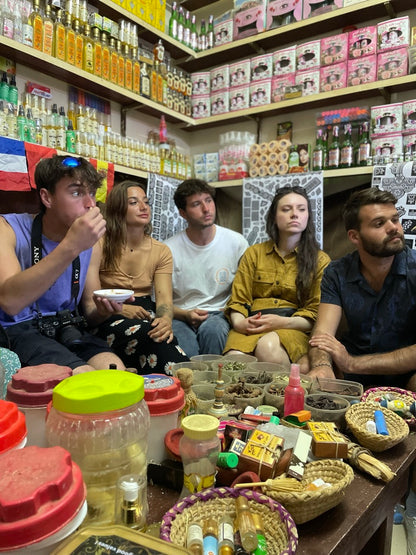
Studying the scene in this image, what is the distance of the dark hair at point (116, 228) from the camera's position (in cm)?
247

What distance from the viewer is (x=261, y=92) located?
3.48 m

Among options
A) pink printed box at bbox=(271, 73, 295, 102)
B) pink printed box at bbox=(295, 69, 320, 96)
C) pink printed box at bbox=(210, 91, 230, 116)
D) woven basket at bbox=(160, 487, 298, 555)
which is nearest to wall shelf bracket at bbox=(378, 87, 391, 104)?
pink printed box at bbox=(295, 69, 320, 96)

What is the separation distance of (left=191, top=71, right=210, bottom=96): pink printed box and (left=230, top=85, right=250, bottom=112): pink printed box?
298mm

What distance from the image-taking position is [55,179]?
1726mm

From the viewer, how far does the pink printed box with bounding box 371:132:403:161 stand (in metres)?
2.85

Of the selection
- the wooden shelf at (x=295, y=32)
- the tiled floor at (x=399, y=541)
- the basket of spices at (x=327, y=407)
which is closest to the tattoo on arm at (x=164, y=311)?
the basket of spices at (x=327, y=407)

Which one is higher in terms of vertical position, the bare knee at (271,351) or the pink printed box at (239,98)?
the pink printed box at (239,98)

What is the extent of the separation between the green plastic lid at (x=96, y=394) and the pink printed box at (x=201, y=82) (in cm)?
372

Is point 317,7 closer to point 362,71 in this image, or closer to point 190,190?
point 362,71

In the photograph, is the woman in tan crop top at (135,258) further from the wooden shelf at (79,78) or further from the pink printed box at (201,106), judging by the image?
the pink printed box at (201,106)

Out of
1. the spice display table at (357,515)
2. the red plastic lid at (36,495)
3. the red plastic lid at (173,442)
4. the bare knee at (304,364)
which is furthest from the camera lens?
the bare knee at (304,364)

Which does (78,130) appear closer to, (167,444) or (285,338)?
(285,338)

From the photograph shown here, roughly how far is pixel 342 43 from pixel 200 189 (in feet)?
5.44

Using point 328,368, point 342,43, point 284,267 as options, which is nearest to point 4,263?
point 328,368
